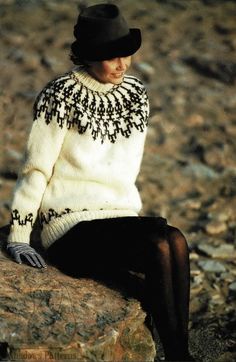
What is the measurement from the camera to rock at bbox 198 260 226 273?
18.5 feet

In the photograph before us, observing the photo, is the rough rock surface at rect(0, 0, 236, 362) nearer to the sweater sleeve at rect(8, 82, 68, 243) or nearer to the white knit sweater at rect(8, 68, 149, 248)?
the white knit sweater at rect(8, 68, 149, 248)

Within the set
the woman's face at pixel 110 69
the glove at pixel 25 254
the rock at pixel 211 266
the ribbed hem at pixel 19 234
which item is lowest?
the rock at pixel 211 266

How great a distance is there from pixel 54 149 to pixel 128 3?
769 cm

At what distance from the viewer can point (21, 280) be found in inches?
154

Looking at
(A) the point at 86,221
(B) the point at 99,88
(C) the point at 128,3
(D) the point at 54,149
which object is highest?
(B) the point at 99,88

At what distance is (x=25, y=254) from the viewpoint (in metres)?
4.14

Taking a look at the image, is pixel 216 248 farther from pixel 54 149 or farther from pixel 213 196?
pixel 54 149

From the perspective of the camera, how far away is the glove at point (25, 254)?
411 cm

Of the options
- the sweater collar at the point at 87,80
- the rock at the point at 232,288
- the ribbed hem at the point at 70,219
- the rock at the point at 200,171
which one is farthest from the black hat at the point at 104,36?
the rock at the point at 200,171

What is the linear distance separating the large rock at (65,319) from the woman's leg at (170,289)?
136 millimetres

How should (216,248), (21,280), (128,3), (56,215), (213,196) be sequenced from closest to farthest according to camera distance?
(21,280) < (56,215) < (216,248) < (213,196) < (128,3)

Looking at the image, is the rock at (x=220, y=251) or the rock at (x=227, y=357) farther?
the rock at (x=220, y=251)

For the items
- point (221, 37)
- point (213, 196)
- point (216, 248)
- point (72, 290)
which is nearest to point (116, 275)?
point (72, 290)

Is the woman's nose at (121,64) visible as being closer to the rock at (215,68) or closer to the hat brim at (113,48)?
the hat brim at (113,48)
